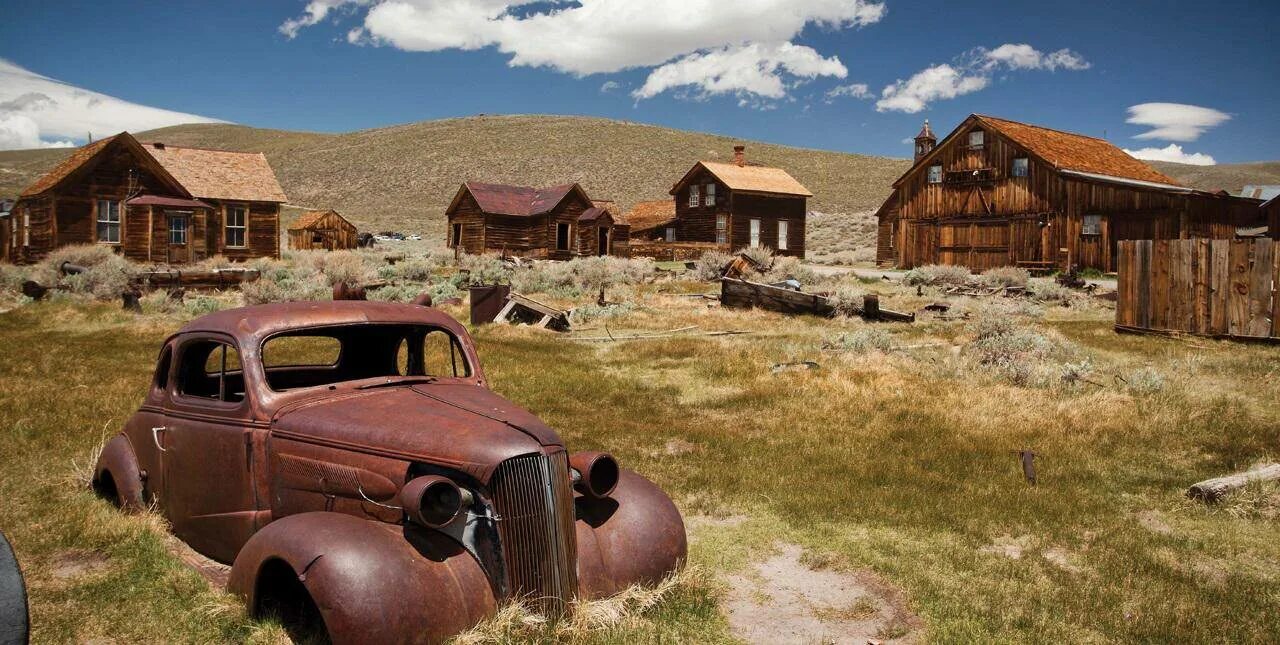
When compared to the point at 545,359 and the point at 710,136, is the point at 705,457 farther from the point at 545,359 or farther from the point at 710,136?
the point at 710,136

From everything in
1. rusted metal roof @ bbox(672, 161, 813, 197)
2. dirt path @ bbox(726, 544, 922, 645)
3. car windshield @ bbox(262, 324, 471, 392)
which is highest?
rusted metal roof @ bbox(672, 161, 813, 197)

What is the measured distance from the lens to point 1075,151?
106ft

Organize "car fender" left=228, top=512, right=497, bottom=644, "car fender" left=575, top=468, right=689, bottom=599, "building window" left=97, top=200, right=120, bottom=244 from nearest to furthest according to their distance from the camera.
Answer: "car fender" left=228, top=512, right=497, bottom=644 → "car fender" left=575, top=468, right=689, bottom=599 → "building window" left=97, top=200, right=120, bottom=244

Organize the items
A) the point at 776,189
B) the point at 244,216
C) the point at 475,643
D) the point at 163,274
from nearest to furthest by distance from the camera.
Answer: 1. the point at 475,643
2. the point at 163,274
3. the point at 244,216
4. the point at 776,189

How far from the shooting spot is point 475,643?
Answer: 3.45 m

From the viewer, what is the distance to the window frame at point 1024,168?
3038 centimetres

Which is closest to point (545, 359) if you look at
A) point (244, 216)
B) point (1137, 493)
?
point (1137, 493)

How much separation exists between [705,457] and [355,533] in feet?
15.5

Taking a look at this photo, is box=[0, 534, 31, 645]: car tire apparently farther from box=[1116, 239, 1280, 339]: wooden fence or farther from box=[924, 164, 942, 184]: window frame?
box=[924, 164, 942, 184]: window frame

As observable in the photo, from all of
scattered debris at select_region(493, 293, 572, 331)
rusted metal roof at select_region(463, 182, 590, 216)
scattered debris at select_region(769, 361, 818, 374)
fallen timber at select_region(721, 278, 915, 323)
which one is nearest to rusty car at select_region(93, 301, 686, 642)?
scattered debris at select_region(769, 361, 818, 374)

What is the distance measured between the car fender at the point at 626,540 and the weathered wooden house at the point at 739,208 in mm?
37980

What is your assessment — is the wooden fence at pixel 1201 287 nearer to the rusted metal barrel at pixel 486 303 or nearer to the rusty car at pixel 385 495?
the rusted metal barrel at pixel 486 303

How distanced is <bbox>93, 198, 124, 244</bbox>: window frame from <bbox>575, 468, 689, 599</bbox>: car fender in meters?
31.0

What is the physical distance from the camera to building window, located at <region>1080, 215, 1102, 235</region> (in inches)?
1124
